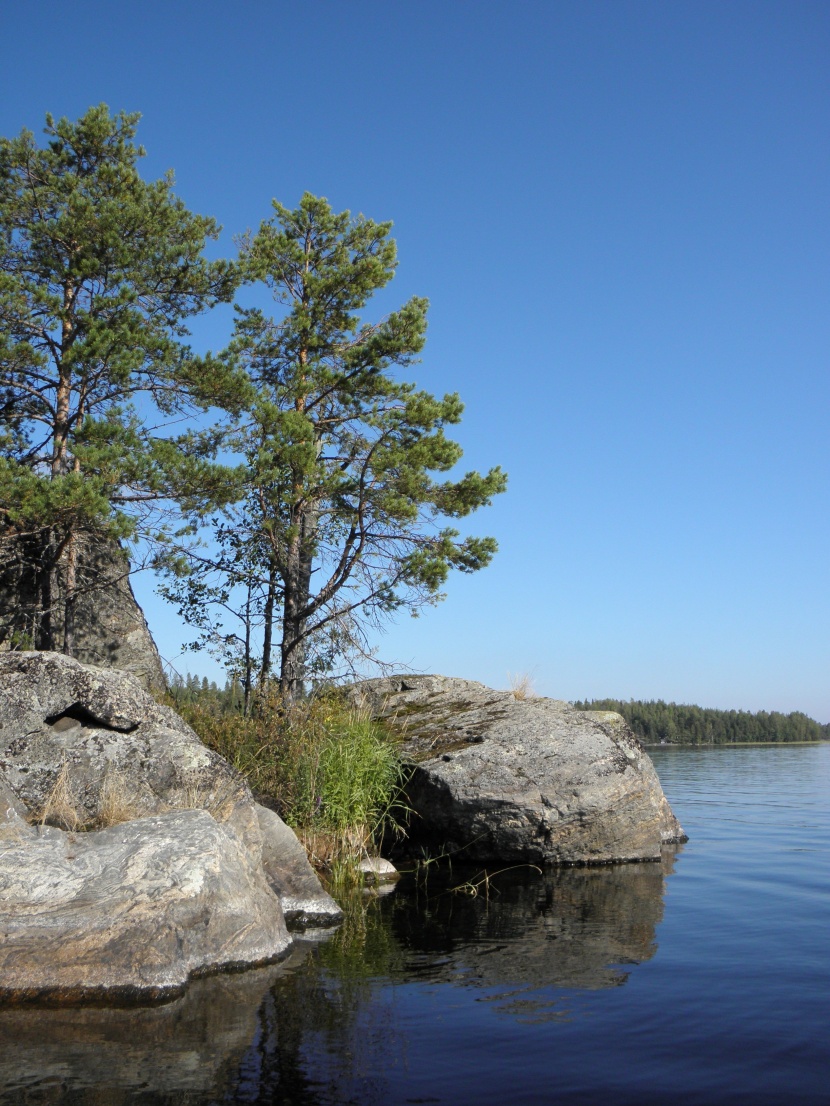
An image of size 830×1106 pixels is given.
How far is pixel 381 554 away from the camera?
1706cm

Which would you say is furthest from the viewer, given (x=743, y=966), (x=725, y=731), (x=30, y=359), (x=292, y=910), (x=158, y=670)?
(x=725, y=731)

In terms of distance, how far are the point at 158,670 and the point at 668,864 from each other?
32.0 ft

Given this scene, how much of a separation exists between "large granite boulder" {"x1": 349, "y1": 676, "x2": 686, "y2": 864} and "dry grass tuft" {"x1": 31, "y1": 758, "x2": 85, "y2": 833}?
4556mm

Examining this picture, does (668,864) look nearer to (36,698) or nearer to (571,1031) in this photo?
(571,1031)

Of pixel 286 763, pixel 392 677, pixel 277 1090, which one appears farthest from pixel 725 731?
pixel 277 1090

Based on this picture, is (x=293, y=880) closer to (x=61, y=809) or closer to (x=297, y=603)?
(x=61, y=809)

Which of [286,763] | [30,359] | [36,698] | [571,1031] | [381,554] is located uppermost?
[30,359]

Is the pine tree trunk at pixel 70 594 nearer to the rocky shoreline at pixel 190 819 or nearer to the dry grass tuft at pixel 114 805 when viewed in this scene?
the rocky shoreline at pixel 190 819

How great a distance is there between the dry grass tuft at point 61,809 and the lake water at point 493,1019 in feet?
8.95

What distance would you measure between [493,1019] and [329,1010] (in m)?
1.18

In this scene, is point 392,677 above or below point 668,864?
above

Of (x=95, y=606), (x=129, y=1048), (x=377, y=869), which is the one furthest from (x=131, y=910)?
(x=95, y=606)

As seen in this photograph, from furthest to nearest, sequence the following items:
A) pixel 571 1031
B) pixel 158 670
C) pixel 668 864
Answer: pixel 158 670
pixel 668 864
pixel 571 1031

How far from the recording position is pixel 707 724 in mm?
87125
